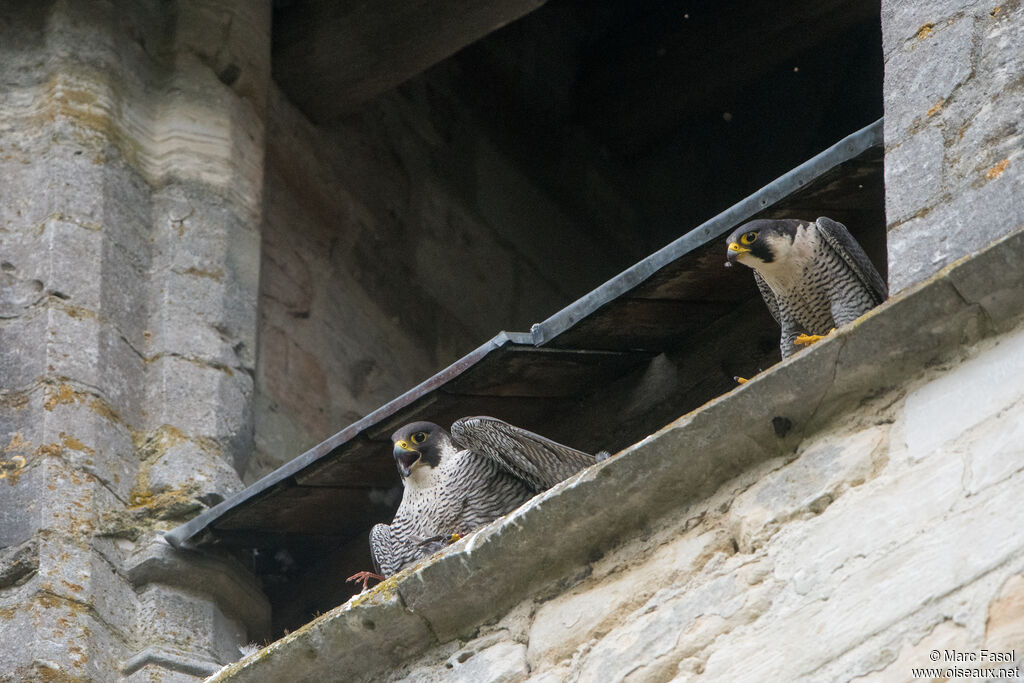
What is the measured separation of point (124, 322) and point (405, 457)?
129 centimetres

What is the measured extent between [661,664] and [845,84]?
202 inches

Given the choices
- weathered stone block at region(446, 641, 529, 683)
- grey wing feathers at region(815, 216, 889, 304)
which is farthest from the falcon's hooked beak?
grey wing feathers at region(815, 216, 889, 304)

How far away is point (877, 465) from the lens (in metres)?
4.38

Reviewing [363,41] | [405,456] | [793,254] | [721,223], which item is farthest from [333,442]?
[363,41]

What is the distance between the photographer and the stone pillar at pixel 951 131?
15.3ft

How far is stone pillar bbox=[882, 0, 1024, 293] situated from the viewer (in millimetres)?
4668

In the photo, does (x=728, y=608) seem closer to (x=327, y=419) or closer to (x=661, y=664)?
(x=661, y=664)

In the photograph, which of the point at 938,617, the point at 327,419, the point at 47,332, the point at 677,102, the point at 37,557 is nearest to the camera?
the point at 938,617

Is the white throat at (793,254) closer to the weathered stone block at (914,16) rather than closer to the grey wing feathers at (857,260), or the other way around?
the grey wing feathers at (857,260)

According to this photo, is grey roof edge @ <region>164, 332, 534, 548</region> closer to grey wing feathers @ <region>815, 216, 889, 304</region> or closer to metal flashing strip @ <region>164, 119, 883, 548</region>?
metal flashing strip @ <region>164, 119, 883, 548</region>

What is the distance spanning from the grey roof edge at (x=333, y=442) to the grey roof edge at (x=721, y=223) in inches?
5.2

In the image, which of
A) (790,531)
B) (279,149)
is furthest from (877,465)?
(279,149)

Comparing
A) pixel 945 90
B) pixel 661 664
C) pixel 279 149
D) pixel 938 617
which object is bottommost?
pixel 938 617

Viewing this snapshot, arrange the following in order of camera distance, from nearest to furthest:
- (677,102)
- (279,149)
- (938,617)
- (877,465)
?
(938,617) → (877,465) → (279,149) → (677,102)
